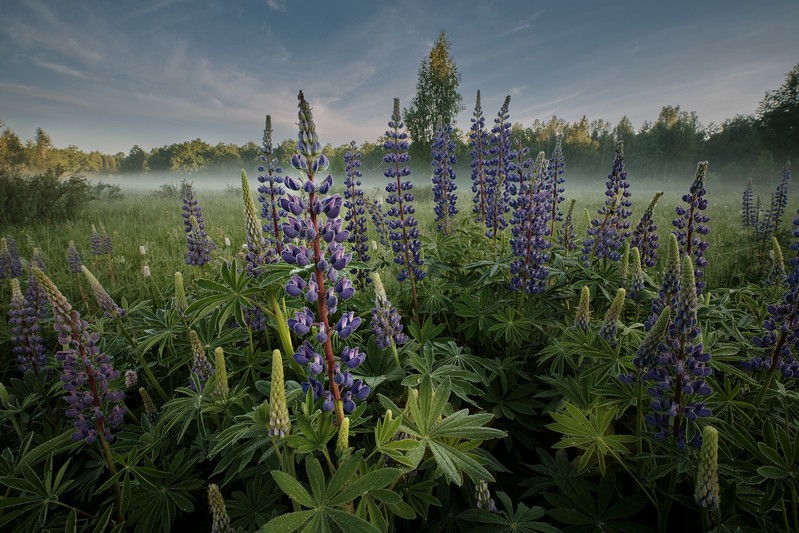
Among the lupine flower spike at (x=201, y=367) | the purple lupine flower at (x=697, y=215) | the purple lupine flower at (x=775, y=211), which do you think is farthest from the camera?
the purple lupine flower at (x=775, y=211)

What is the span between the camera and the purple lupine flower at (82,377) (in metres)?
1.56

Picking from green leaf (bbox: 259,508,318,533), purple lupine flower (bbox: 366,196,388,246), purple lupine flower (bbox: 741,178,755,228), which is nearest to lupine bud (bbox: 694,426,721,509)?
green leaf (bbox: 259,508,318,533)

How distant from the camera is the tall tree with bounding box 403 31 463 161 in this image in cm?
2795

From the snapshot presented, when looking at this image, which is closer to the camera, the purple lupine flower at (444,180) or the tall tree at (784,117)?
the purple lupine flower at (444,180)

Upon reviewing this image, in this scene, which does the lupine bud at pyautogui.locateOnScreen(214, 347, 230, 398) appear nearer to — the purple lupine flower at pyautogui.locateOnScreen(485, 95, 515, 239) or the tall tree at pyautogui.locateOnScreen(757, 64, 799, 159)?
the purple lupine flower at pyautogui.locateOnScreen(485, 95, 515, 239)

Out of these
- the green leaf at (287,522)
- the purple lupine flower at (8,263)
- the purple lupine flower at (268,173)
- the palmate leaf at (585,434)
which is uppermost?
the purple lupine flower at (268,173)

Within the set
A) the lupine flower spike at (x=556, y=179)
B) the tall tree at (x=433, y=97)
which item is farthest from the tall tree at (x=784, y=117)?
the lupine flower spike at (x=556, y=179)

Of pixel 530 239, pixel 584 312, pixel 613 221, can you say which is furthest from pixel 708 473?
pixel 613 221

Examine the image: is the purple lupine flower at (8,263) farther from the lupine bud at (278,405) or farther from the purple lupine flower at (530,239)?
the purple lupine flower at (530,239)

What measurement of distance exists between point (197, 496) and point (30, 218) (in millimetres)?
9168

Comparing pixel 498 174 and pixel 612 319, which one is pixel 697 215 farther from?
pixel 498 174

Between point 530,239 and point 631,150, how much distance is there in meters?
69.9

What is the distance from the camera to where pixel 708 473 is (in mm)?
1144

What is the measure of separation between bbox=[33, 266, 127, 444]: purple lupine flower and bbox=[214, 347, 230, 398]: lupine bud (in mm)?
548
